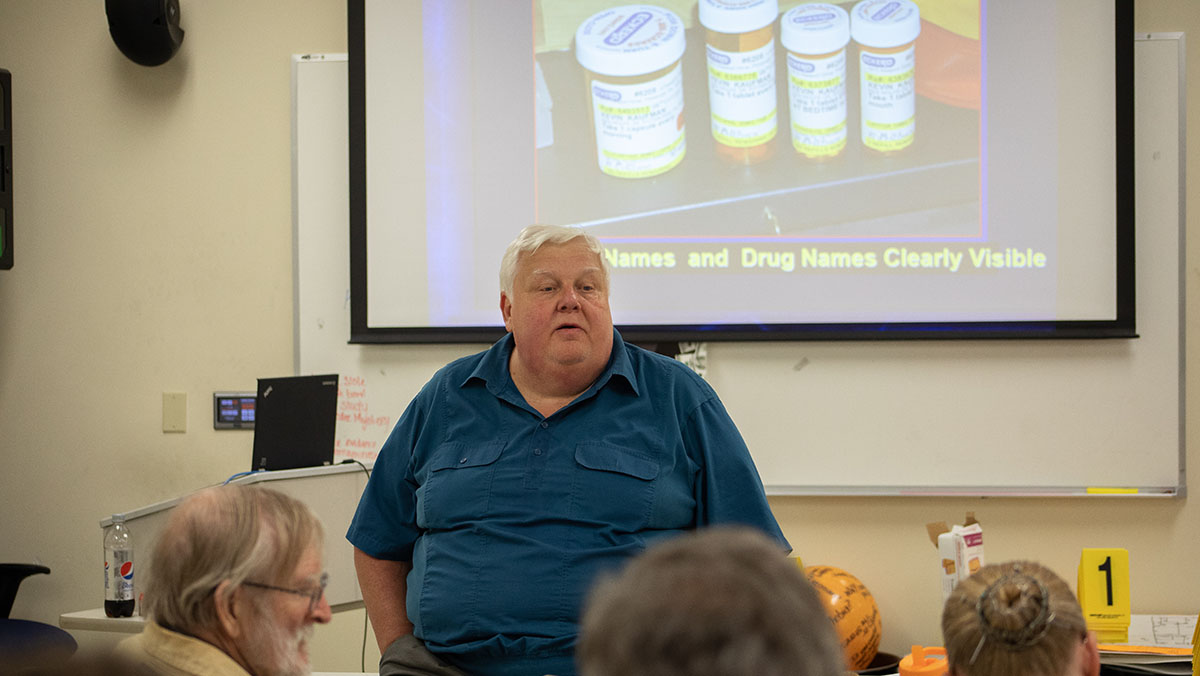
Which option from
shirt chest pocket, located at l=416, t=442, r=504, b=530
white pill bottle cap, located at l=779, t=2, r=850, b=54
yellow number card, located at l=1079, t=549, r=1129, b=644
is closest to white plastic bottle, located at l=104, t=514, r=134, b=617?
shirt chest pocket, located at l=416, t=442, r=504, b=530

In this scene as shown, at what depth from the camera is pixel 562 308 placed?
2.17 m

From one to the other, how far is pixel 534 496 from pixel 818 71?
1984mm

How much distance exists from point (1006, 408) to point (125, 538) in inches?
104

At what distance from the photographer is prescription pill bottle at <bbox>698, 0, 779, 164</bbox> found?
132 inches

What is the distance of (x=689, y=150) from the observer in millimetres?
3391

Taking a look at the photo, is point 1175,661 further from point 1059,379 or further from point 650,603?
point 650,603

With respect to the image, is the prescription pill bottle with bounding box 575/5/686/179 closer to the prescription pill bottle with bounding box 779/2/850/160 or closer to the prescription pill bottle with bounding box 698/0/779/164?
the prescription pill bottle with bounding box 698/0/779/164

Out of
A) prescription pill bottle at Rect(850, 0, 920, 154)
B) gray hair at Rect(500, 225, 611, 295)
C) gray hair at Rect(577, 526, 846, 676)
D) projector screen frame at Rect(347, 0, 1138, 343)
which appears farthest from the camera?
prescription pill bottle at Rect(850, 0, 920, 154)

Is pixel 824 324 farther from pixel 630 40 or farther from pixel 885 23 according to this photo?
pixel 630 40

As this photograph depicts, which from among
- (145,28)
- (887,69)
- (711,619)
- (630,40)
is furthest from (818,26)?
(711,619)

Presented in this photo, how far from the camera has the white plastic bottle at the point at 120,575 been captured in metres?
2.44

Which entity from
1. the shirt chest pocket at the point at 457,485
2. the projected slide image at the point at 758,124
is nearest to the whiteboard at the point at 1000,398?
the projected slide image at the point at 758,124

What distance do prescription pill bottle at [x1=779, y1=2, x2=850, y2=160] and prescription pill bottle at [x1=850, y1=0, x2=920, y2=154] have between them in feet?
0.20

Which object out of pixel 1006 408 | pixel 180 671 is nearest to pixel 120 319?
pixel 180 671
